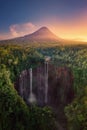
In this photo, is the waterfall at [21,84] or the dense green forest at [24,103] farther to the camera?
the waterfall at [21,84]

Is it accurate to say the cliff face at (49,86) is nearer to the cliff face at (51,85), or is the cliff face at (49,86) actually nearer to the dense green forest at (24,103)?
the cliff face at (51,85)

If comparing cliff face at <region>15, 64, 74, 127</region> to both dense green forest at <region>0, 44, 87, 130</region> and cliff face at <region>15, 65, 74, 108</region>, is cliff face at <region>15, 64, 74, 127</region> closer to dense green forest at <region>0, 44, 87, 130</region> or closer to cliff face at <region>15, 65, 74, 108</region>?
cliff face at <region>15, 65, 74, 108</region>

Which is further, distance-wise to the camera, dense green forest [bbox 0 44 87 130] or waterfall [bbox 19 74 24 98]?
waterfall [bbox 19 74 24 98]

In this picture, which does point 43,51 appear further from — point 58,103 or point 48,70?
point 58,103

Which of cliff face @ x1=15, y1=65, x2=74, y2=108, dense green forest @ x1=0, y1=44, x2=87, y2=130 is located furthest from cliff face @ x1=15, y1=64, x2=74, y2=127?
dense green forest @ x1=0, y1=44, x2=87, y2=130

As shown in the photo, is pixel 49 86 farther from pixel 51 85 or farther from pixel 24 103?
pixel 24 103

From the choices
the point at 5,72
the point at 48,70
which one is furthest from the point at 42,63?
the point at 5,72

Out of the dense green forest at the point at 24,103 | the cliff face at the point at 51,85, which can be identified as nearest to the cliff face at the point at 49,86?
the cliff face at the point at 51,85

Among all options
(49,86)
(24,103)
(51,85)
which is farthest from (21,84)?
(24,103)
